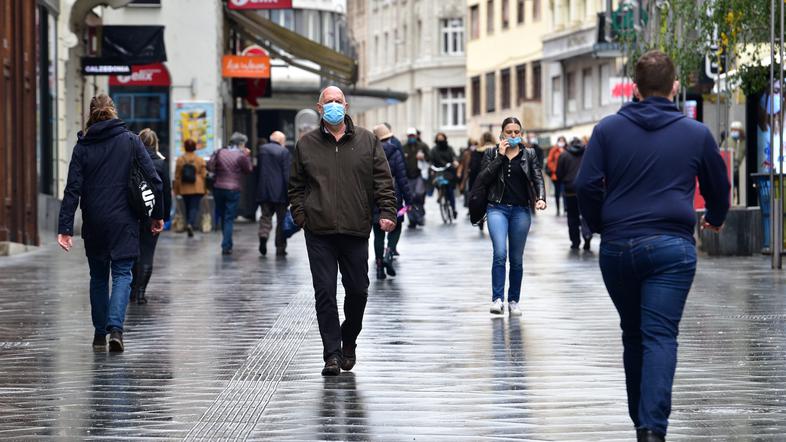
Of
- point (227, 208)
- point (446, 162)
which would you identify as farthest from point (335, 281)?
point (446, 162)

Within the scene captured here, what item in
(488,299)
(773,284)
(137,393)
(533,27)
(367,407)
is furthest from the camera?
(533,27)

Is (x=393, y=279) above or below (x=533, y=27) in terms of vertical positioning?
below

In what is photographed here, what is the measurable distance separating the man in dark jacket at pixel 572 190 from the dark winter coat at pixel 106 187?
1361cm

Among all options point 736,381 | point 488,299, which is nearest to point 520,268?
point 488,299

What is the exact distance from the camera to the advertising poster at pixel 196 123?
40031mm

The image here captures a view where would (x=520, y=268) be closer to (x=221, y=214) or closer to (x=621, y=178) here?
(x=621, y=178)

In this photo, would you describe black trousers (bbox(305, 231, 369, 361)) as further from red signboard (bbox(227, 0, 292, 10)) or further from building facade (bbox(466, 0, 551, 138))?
building facade (bbox(466, 0, 551, 138))

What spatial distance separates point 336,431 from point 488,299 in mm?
8831

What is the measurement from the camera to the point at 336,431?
8.78 metres

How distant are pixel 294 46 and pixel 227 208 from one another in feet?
53.2

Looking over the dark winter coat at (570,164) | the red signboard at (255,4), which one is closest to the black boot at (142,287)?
the dark winter coat at (570,164)

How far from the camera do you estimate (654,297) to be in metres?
7.73

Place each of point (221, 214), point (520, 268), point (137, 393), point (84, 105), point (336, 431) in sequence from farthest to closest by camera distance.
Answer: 1. point (84, 105)
2. point (221, 214)
3. point (520, 268)
4. point (137, 393)
5. point (336, 431)

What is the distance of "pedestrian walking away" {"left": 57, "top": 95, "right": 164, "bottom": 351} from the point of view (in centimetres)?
1279
